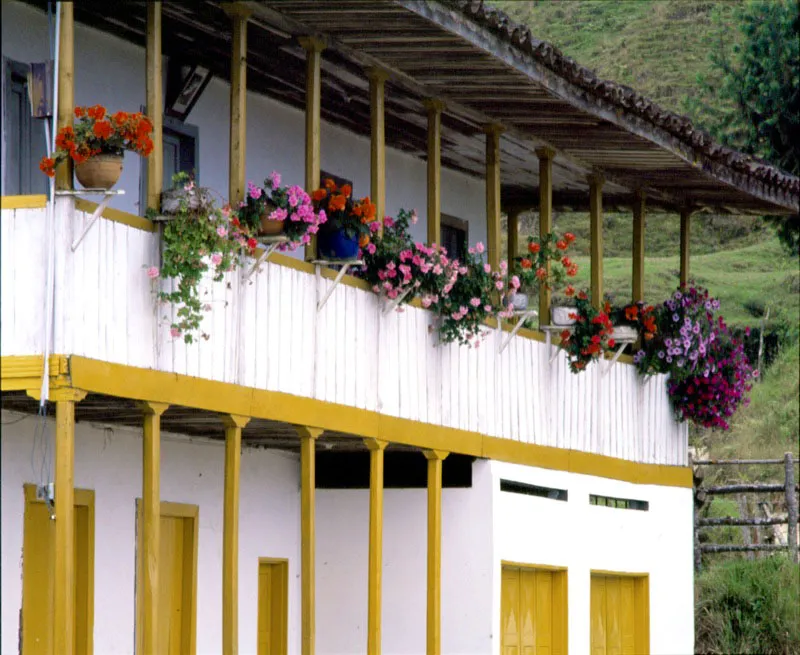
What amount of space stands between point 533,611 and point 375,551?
3.56m

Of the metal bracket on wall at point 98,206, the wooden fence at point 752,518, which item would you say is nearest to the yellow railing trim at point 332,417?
the metal bracket on wall at point 98,206

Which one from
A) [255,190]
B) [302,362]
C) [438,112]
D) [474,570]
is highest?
[438,112]

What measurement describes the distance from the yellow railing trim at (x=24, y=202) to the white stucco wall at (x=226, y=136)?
2.16 metres

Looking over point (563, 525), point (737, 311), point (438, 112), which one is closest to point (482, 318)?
point (438, 112)

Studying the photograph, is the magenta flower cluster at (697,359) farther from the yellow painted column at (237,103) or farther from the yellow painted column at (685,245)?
the yellow painted column at (237,103)

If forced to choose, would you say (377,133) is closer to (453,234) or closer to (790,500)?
(453,234)

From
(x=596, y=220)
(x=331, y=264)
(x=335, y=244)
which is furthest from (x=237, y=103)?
(x=596, y=220)

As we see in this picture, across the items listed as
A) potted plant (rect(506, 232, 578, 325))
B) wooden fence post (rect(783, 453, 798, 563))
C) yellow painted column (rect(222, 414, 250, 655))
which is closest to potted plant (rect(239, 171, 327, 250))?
yellow painted column (rect(222, 414, 250, 655))

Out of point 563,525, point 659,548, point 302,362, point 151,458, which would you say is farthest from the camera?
point 659,548

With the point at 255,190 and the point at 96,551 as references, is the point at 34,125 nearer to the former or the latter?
the point at 255,190

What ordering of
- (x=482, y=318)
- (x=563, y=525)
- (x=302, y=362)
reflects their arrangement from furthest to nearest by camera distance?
1. (x=563, y=525)
2. (x=482, y=318)
3. (x=302, y=362)

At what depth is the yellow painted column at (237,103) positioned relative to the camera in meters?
11.9

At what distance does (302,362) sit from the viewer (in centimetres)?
1273

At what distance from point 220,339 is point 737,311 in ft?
110
